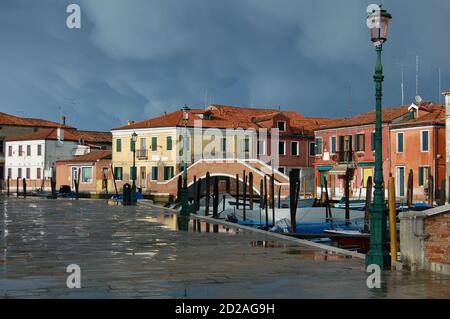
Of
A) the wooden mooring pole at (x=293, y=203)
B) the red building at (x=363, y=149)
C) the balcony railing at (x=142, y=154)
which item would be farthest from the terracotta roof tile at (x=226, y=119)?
the wooden mooring pole at (x=293, y=203)

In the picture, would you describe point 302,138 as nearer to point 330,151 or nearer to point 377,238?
point 330,151

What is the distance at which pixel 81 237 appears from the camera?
Answer: 1764 cm

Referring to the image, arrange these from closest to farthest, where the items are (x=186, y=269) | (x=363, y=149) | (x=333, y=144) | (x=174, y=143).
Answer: (x=186, y=269) → (x=363, y=149) → (x=333, y=144) → (x=174, y=143)

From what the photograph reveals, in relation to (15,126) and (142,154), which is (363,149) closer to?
(142,154)

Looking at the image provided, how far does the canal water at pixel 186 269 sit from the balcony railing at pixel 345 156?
3763 centimetres

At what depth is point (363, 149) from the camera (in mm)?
53562

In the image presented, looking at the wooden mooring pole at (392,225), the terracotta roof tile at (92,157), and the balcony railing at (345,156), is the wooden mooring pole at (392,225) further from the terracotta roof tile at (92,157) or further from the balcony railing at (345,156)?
the terracotta roof tile at (92,157)

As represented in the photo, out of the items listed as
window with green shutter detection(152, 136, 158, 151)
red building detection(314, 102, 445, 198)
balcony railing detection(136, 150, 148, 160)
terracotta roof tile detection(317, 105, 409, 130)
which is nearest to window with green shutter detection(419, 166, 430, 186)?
red building detection(314, 102, 445, 198)

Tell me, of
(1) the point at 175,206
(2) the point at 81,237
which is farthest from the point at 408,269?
(1) the point at 175,206

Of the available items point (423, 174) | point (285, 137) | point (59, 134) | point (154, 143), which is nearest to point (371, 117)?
point (423, 174)

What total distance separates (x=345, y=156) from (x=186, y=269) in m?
45.1

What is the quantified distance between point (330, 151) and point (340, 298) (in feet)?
163

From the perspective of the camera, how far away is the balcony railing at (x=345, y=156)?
178 feet

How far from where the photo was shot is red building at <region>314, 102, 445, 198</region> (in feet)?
158
